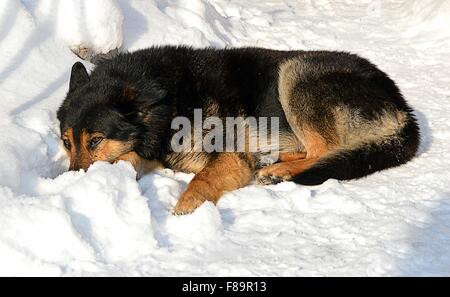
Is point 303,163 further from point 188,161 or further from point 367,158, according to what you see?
point 188,161

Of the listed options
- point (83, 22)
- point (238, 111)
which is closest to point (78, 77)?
point (238, 111)

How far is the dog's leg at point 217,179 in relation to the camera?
414cm

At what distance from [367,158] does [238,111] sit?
3.94ft

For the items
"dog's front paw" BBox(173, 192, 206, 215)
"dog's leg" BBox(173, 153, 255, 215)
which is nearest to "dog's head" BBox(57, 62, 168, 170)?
"dog's leg" BBox(173, 153, 255, 215)

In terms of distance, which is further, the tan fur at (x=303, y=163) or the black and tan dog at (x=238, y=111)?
the tan fur at (x=303, y=163)

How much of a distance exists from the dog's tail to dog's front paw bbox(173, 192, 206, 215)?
81 cm

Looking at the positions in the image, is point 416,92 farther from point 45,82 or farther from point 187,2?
point 45,82

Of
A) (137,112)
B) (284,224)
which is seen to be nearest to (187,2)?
(137,112)

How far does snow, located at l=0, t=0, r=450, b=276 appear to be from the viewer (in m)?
3.28

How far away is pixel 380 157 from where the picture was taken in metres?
4.77

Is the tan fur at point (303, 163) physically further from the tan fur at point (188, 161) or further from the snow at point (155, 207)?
the tan fur at point (188, 161)

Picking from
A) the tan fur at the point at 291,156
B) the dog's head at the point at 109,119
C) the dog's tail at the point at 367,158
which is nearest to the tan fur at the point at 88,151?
the dog's head at the point at 109,119

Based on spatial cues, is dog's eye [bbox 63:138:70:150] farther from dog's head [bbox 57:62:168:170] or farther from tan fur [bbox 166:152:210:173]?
tan fur [bbox 166:152:210:173]

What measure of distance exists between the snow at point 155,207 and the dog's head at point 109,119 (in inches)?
10.0
